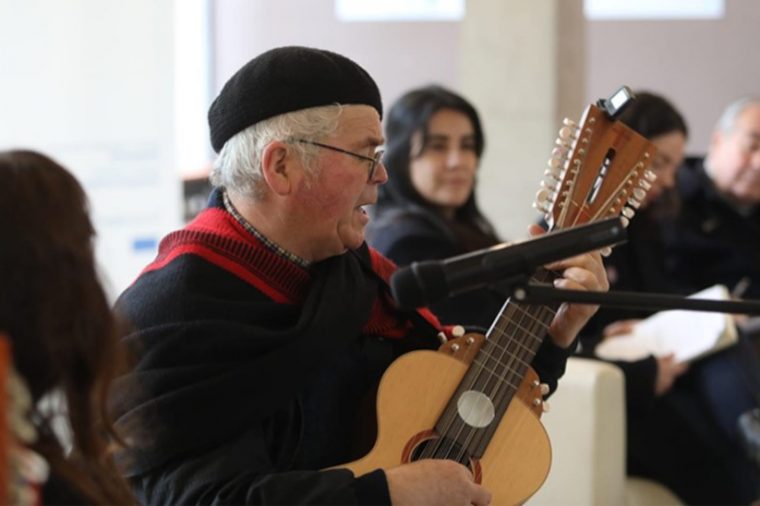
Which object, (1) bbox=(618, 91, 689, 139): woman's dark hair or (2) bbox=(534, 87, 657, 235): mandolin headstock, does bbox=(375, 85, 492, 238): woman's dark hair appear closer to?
→ (1) bbox=(618, 91, 689, 139): woman's dark hair

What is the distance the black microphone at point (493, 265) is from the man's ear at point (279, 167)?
544 millimetres

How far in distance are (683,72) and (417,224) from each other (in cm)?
306

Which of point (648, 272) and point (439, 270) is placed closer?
point (439, 270)

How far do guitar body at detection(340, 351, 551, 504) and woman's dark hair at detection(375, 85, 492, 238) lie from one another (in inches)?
56.9

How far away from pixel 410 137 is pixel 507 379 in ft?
5.06

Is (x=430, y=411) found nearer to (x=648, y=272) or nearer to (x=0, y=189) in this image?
(x=0, y=189)

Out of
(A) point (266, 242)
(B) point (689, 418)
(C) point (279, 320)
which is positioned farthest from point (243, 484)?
(B) point (689, 418)

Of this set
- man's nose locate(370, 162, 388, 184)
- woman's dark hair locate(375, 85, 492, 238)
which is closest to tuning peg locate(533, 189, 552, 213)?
man's nose locate(370, 162, 388, 184)

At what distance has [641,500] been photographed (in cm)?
326

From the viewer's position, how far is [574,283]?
1804mm

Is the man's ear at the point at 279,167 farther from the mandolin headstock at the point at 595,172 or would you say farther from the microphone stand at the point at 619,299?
the microphone stand at the point at 619,299

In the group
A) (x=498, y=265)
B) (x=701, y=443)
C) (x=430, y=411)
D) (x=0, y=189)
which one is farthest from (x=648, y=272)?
(x=0, y=189)

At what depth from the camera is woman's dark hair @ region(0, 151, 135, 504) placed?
3.95 feet

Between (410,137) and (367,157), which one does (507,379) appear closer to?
(367,157)
